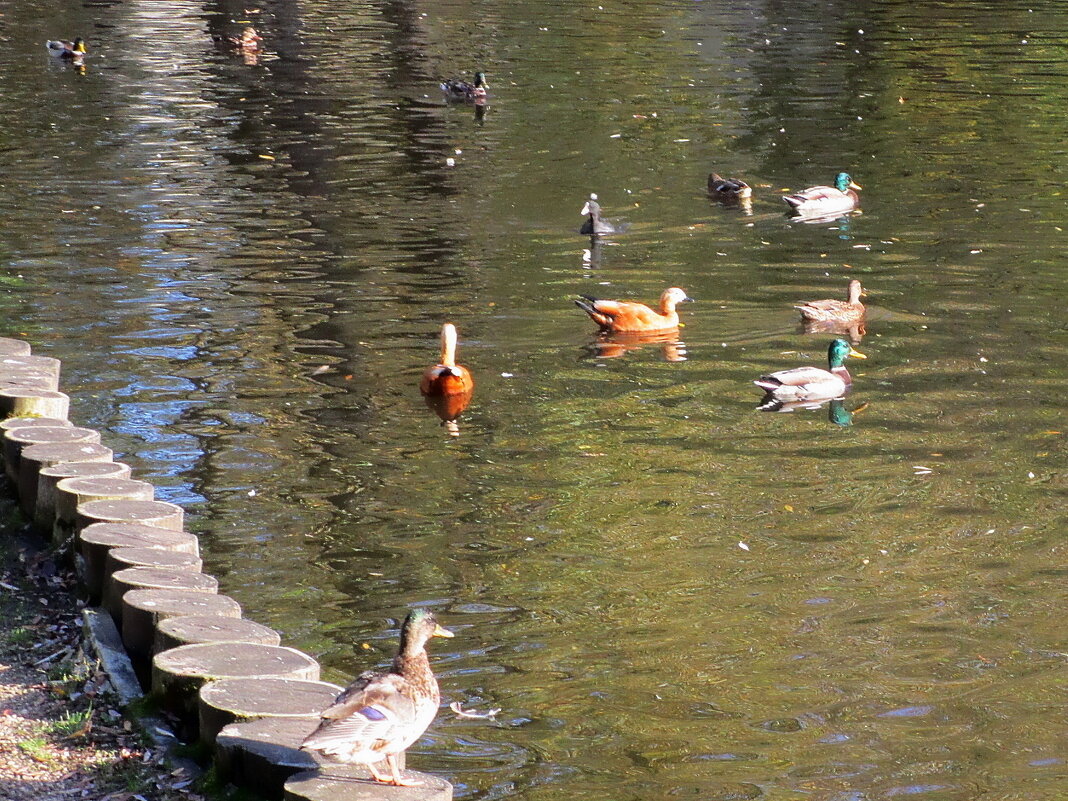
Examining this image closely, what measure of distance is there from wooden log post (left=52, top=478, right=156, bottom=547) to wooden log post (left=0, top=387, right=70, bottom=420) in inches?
56.1

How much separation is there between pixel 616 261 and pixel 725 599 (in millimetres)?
8371

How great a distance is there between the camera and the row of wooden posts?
5.41m

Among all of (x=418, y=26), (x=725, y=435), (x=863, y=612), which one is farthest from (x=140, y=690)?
(x=418, y=26)

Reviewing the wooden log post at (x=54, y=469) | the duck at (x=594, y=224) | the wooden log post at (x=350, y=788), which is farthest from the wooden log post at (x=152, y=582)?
the duck at (x=594, y=224)

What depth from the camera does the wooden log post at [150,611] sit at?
21.4ft

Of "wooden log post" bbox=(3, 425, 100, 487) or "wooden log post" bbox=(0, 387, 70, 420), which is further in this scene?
"wooden log post" bbox=(0, 387, 70, 420)

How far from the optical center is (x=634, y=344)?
42.9ft

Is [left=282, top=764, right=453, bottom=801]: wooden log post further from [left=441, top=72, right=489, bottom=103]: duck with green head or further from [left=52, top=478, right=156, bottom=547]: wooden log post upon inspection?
[left=441, top=72, right=489, bottom=103]: duck with green head

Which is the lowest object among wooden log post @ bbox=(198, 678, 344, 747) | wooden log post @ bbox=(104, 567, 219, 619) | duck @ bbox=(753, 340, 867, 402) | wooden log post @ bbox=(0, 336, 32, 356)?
duck @ bbox=(753, 340, 867, 402)

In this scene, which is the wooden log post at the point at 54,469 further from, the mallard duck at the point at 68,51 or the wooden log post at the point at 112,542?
the mallard duck at the point at 68,51

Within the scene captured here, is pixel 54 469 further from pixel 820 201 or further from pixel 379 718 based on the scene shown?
pixel 820 201

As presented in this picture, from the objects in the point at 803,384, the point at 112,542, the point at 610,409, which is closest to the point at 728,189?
the point at 803,384

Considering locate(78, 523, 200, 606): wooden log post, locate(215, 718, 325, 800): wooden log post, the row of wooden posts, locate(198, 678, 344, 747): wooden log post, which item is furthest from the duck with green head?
locate(215, 718, 325, 800): wooden log post

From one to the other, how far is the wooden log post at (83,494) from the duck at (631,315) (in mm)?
5985
